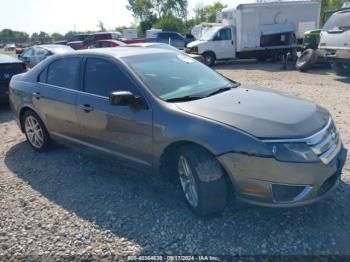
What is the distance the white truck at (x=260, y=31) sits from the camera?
17234 mm

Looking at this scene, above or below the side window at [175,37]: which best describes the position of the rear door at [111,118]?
above

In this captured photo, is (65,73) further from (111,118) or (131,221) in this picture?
(131,221)

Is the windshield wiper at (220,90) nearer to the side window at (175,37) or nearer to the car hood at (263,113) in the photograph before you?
the car hood at (263,113)

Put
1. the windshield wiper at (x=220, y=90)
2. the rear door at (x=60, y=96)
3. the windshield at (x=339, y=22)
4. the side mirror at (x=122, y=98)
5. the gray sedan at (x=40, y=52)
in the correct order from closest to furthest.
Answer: the side mirror at (x=122, y=98), the windshield wiper at (x=220, y=90), the rear door at (x=60, y=96), the windshield at (x=339, y=22), the gray sedan at (x=40, y=52)

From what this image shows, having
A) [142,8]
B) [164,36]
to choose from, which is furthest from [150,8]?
[164,36]

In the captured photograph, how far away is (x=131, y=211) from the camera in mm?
3516

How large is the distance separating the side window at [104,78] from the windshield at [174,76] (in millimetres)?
166

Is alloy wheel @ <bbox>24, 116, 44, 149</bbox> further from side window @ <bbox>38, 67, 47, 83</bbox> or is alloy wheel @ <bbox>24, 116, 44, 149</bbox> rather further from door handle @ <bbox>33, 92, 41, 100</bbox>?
side window @ <bbox>38, 67, 47, 83</bbox>

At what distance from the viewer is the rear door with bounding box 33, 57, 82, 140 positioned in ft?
14.2

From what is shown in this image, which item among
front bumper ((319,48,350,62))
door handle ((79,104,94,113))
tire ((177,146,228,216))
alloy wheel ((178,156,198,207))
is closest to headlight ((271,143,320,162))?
tire ((177,146,228,216))

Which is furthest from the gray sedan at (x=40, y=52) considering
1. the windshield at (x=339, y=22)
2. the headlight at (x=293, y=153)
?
the headlight at (x=293, y=153)

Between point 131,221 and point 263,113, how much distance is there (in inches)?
64.5

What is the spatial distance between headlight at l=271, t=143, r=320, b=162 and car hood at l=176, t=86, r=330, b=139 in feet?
0.27

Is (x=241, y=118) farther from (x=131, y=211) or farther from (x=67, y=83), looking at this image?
(x=67, y=83)
